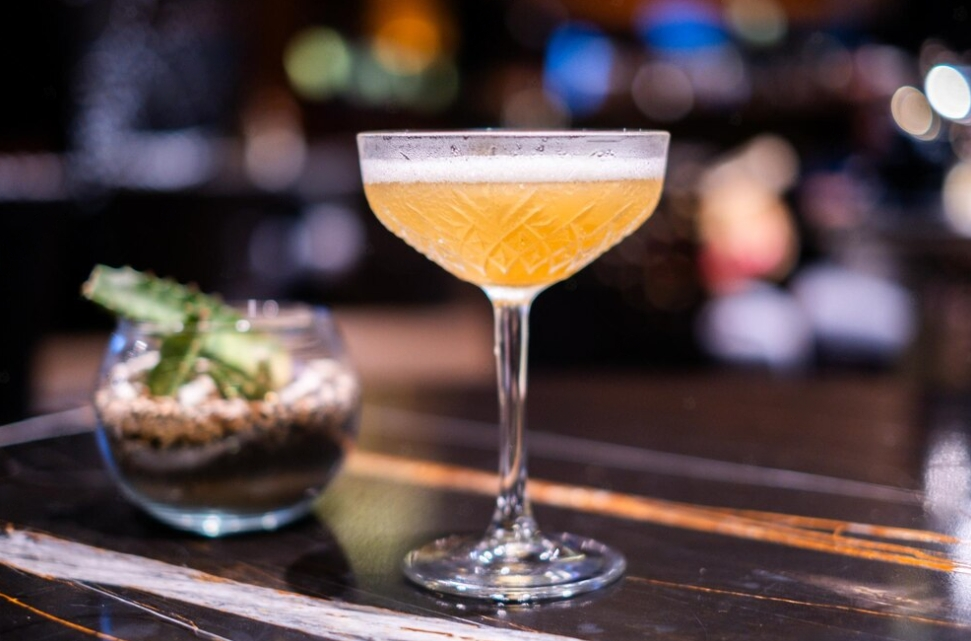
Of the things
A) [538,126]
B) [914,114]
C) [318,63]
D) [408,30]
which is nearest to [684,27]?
[538,126]

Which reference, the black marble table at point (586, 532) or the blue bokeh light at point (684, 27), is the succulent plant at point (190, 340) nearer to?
the black marble table at point (586, 532)

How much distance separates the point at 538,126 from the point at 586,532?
4.17 m

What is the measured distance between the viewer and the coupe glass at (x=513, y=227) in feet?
2.40

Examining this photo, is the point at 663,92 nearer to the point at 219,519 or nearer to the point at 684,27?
the point at 684,27

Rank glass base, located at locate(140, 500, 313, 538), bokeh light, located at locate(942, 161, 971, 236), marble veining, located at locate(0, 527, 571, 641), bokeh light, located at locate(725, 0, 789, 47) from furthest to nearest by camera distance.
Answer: bokeh light, located at locate(725, 0, 789, 47) → bokeh light, located at locate(942, 161, 971, 236) → glass base, located at locate(140, 500, 313, 538) → marble veining, located at locate(0, 527, 571, 641)

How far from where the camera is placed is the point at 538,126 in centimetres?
492

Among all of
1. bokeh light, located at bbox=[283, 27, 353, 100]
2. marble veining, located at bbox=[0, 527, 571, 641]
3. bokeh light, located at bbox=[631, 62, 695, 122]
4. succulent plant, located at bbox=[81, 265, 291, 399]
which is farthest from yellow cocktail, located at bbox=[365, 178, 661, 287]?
bokeh light, located at bbox=[283, 27, 353, 100]

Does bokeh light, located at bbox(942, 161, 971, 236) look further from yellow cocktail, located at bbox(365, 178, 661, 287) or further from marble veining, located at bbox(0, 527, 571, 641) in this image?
marble veining, located at bbox(0, 527, 571, 641)

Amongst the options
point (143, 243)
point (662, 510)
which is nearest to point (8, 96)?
point (143, 243)

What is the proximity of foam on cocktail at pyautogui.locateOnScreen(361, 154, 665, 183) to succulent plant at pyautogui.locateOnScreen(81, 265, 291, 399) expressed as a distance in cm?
19

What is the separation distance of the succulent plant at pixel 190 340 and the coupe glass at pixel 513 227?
145 mm

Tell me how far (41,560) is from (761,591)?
0.50m

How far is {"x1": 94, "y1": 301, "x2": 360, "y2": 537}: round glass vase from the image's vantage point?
84 cm

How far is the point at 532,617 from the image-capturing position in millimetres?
676
